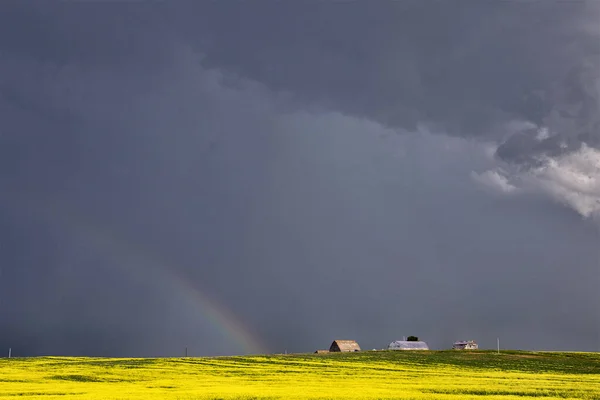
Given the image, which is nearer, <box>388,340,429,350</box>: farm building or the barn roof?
<box>388,340,429,350</box>: farm building

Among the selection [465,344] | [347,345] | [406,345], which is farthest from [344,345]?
[465,344]

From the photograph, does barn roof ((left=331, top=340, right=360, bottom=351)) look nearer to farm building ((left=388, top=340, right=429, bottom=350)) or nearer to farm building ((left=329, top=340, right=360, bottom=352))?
farm building ((left=329, top=340, right=360, bottom=352))

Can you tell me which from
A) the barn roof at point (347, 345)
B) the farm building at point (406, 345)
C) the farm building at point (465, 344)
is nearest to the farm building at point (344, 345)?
the barn roof at point (347, 345)

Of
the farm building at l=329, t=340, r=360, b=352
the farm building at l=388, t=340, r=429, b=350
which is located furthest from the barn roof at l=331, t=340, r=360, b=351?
the farm building at l=388, t=340, r=429, b=350

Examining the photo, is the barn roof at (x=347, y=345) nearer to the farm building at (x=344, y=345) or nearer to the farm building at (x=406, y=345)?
the farm building at (x=344, y=345)

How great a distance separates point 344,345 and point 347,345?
110cm

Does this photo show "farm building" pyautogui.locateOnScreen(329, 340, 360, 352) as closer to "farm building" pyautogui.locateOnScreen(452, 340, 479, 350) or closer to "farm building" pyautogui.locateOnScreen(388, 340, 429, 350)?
"farm building" pyautogui.locateOnScreen(388, 340, 429, 350)

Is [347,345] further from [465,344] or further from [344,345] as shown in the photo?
[465,344]

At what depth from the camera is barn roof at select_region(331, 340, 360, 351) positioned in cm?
16538

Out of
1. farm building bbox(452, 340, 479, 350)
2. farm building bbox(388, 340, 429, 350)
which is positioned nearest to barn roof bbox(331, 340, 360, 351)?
farm building bbox(388, 340, 429, 350)

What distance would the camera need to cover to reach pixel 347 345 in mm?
167250

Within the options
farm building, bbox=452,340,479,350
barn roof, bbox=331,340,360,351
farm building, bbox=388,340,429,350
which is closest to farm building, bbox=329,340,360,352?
barn roof, bbox=331,340,360,351

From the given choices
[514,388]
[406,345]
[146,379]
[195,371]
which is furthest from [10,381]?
[406,345]

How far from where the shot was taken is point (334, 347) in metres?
168
